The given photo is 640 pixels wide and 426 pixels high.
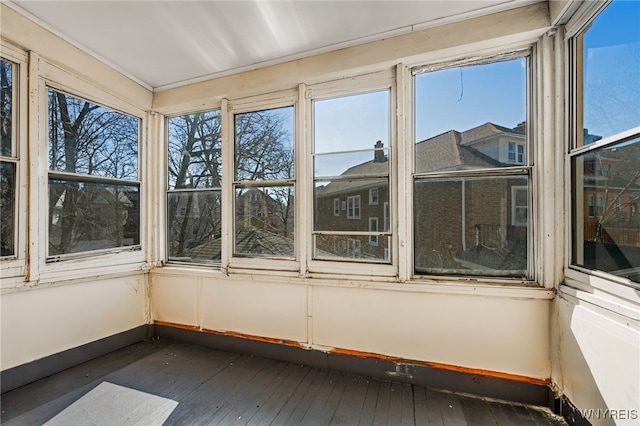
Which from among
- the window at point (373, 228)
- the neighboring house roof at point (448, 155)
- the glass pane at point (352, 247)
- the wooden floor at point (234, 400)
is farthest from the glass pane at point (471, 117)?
the wooden floor at point (234, 400)

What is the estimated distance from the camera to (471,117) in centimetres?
201

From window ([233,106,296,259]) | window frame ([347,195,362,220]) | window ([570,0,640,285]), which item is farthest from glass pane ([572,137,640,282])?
window ([233,106,296,259])

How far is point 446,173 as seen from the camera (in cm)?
205

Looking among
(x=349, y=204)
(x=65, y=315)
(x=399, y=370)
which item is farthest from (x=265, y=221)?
(x=65, y=315)

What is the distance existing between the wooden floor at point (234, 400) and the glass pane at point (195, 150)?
68.1 inches

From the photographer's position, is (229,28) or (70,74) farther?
(70,74)

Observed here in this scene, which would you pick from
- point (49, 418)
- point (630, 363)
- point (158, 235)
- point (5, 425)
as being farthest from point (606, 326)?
point (158, 235)

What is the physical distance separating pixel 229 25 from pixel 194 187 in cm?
158

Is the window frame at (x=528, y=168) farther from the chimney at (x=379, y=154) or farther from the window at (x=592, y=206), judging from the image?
the chimney at (x=379, y=154)

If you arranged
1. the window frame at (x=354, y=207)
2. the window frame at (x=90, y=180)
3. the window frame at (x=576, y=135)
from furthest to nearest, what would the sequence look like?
the window frame at (x=354, y=207), the window frame at (x=90, y=180), the window frame at (x=576, y=135)

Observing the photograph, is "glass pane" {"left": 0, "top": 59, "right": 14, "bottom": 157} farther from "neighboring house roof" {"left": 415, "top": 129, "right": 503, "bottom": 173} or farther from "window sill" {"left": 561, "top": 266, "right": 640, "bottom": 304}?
"window sill" {"left": 561, "top": 266, "right": 640, "bottom": 304}

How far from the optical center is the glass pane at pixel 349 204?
7.32 feet

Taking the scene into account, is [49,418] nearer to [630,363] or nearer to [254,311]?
[254,311]

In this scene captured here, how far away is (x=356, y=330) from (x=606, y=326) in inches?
57.7
